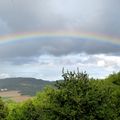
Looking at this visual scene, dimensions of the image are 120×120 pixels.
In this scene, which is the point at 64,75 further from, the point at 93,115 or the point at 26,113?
the point at 26,113

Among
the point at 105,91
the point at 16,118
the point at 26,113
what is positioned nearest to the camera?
the point at 105,91

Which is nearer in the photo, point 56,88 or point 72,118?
point 72,118

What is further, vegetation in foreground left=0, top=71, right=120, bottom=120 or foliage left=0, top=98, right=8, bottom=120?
foliage left=0, top=98, right=8, bottom=120

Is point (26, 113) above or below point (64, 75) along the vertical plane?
below

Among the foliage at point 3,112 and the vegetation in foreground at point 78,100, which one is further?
the foliage at point 3,112

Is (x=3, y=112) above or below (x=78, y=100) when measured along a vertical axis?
below

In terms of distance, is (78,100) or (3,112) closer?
(78,100)

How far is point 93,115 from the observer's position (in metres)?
52.8

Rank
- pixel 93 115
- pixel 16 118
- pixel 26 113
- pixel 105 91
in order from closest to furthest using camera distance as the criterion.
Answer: pixel 93 115 → pixel 105 91 → pixel 26 113 → pixel 16 118

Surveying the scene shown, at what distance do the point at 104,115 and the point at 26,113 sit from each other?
1762 inches

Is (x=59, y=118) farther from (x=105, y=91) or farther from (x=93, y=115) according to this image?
(x=105, y=91)

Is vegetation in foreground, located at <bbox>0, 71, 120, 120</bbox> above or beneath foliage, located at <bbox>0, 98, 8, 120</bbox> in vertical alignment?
above

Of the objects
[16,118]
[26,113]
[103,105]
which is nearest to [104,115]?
[103,105]

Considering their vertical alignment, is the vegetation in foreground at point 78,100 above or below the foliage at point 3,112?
above
